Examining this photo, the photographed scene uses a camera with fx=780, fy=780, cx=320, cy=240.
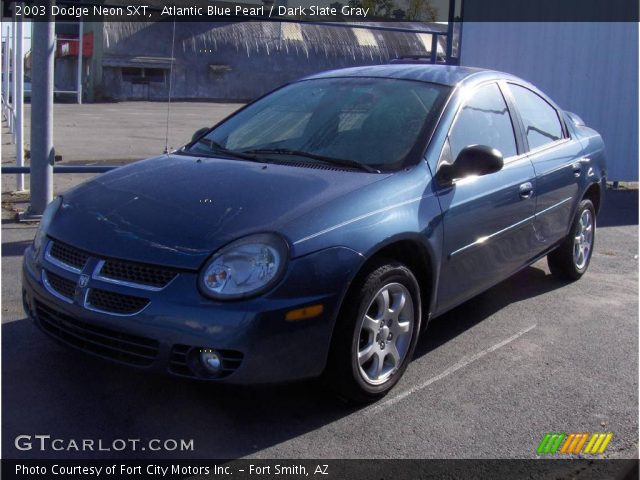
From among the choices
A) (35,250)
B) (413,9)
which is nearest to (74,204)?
(35,250)

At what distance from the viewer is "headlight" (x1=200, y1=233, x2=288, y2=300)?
338 cm

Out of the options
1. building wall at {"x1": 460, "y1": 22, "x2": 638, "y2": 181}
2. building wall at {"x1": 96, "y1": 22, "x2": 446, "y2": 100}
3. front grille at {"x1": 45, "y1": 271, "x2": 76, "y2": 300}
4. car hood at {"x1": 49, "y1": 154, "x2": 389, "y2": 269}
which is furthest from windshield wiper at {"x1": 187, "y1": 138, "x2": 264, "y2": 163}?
building wall at {"x1": 96, "y1": 22, "x2": 446, "y2": 100}

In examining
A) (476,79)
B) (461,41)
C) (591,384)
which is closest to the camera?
(591,384)

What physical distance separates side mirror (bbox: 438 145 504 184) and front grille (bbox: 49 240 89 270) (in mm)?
1989

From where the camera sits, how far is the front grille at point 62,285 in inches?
144

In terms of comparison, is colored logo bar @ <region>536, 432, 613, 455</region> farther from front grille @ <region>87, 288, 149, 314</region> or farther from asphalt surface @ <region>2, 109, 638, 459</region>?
front grille @ <region>87, 288, 149, 314</region>

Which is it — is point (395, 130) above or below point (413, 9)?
below

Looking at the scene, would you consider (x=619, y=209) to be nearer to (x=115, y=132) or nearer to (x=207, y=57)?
(x=115, y=132)

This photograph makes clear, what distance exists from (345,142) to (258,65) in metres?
34.7

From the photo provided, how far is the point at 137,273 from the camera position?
3.48 m

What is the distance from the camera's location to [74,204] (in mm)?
4047

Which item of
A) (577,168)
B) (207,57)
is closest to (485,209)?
(577,168)

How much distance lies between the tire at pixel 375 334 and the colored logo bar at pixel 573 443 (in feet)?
2.67

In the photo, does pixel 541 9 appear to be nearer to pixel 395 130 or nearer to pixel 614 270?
pixel 614 270
